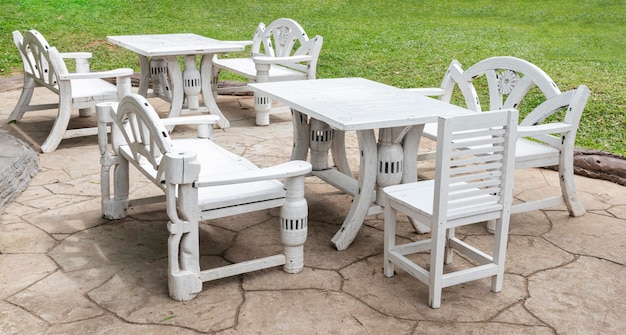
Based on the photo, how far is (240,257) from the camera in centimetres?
393

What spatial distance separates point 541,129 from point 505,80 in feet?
2.67

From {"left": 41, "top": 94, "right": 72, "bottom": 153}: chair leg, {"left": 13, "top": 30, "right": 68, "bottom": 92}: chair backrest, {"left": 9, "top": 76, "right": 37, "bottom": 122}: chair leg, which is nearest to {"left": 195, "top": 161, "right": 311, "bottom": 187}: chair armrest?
{"left": 13, "top": 30, "right": 68, "bottom": 92}: chair backrest

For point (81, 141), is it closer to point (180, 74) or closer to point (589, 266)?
point (180, 74)

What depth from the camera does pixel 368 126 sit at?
3.54 m

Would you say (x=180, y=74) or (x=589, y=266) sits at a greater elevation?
(x=180, y=74)

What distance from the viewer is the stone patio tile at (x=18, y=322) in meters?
3.13

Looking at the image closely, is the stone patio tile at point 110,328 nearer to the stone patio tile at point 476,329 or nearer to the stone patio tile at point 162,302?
the stone patio tile at point 162,302

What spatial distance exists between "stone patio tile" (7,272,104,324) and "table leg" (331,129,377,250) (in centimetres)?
133

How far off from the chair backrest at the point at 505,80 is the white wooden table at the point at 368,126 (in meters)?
0.76

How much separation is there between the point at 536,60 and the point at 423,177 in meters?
5.44

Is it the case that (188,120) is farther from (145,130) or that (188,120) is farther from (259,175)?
(259,175)

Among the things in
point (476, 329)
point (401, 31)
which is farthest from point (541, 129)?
point (401, 31)

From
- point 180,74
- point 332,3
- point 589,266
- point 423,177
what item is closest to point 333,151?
point 423,177

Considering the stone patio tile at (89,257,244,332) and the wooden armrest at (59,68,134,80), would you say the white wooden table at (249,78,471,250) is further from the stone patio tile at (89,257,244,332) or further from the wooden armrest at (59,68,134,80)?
the wooden armrest at (59,68,134,80)
